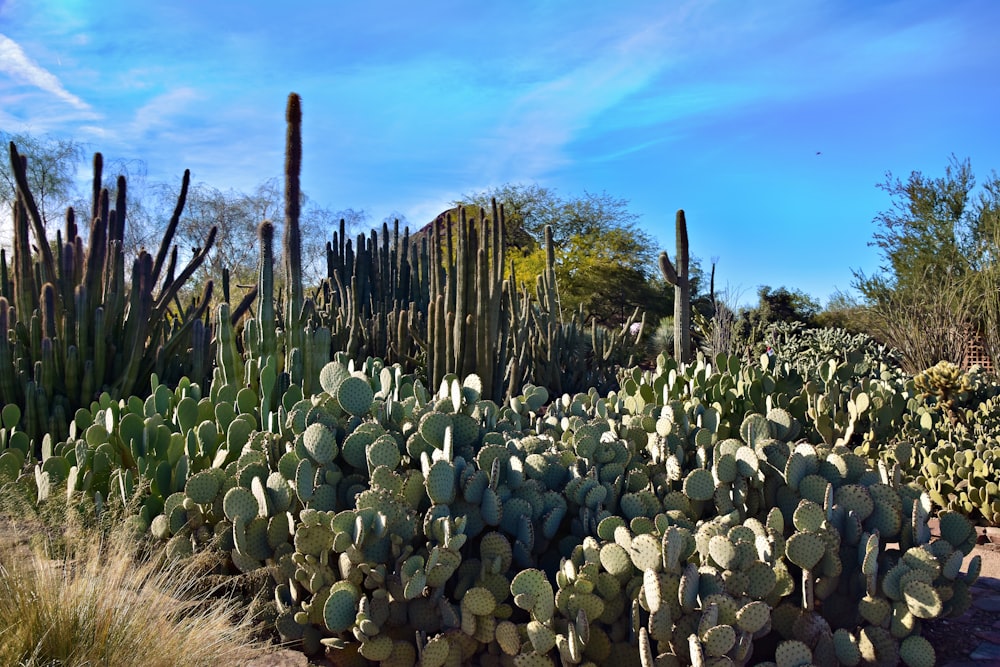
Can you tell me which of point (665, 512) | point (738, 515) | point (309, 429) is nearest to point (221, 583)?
point (309, 429)

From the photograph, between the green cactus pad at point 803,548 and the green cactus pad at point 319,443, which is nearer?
the green cactus pad at point 803,548

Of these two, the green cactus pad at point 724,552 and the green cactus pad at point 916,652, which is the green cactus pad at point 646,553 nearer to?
the green cactus pad at point 724,552

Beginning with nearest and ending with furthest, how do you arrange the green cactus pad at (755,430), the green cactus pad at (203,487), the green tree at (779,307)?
1. the green cactus pad at (203,487)
2. the green cactus pad at (755,430)
3. the green tree at (779,307)

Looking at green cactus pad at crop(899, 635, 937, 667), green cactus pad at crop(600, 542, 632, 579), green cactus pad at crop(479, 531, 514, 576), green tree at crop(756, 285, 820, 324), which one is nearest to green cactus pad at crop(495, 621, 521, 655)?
green cactus pad at crop(479, 531, 514, 576)

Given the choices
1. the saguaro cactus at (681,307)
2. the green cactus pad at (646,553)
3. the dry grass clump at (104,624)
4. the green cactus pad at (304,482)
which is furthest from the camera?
the saguaro cactus at (681,307)

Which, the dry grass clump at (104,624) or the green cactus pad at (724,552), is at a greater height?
the green cactus pad at (724,552)

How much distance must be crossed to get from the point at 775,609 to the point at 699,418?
1401mm

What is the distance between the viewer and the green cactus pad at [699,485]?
3004 millimetres

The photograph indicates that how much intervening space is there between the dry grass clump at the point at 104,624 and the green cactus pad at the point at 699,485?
1.57m

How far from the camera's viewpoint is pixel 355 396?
3.23 metres

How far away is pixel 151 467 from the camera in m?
3.54

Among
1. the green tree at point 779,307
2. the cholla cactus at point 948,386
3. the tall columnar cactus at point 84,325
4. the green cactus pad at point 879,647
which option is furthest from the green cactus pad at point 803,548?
the green tree at point 779,307

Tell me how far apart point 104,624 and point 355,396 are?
118 centimetres

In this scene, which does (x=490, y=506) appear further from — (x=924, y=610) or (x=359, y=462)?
(x=924, y=610)
